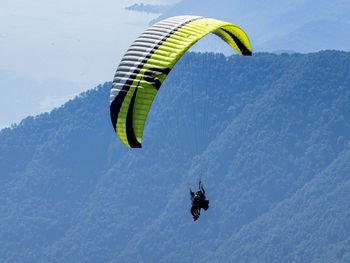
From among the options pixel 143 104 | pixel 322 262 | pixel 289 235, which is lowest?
pixel 143 104

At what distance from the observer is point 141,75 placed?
41031 mm

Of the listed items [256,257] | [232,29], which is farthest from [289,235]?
[232,29]

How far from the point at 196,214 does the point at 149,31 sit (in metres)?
9.65

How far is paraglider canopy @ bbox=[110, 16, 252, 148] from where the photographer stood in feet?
135

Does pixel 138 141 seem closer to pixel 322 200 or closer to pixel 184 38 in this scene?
pixel 184 38

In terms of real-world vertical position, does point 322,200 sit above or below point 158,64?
above

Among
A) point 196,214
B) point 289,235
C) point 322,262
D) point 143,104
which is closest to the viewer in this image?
point 143,104

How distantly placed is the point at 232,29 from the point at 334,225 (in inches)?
5722

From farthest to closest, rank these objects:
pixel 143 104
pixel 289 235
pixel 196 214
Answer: pixel 289 235
pixel 196 214
pixel 143 104

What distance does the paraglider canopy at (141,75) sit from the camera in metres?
41.0

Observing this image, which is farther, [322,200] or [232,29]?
[322,200]

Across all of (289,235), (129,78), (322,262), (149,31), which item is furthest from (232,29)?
(289,235)

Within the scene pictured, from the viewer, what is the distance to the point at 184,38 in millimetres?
42438

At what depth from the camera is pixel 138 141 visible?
4169 centimetres
